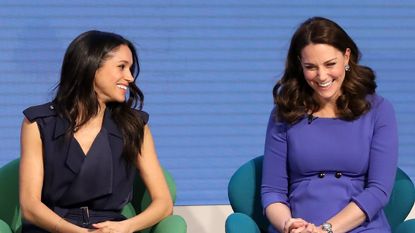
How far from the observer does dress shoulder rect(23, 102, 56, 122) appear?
4469 millimetres

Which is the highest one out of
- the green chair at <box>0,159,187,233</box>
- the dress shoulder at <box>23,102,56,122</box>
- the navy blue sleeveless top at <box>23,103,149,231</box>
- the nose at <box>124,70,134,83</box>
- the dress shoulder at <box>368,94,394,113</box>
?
the nose at <box>124,70,134,83</box>

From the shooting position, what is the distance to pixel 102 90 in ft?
14.9

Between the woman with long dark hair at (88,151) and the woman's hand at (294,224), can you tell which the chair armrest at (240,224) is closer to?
the woman's hand at (294,224)

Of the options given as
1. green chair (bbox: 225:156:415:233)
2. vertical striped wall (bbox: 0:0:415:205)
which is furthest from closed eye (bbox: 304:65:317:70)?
vertical striped wall (bbox: 0:0:415:205)

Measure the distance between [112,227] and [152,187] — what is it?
29 centimetres

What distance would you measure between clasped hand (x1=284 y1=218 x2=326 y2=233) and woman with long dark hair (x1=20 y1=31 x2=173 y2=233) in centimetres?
54

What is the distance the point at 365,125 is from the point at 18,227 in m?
1.55

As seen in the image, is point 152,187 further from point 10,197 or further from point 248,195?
point 10,197

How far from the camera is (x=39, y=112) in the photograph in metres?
4.49

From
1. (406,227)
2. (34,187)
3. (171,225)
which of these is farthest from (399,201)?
(34,187)

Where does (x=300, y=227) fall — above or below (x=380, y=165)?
below

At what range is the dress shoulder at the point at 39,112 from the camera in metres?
4.47

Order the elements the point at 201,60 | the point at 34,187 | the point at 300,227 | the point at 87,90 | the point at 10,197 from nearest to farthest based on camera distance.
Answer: the point at 300,227
the point at 34,187
the point at 87,90
the point at 10,197
the point at 201,60

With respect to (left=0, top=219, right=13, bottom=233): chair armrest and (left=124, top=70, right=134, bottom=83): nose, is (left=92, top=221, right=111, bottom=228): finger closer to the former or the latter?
(left=0, top=219, right=13, bottom=233): chair armrest
